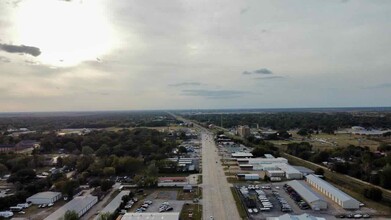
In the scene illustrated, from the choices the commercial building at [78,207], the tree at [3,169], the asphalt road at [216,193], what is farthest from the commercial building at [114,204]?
A: the tree at [3,169]

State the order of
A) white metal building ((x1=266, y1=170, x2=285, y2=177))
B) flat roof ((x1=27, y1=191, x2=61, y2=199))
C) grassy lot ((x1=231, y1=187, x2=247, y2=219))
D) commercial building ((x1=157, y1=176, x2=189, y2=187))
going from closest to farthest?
grassy lot ((x1=231, y1=187, x2=247, y2=219)) → flat roof ((x1=27, y1=191, x2=61, y2=199)) → commercial building ((x1=157, y1=176, x2=189, y2=187)) → white metal building ((x1=266, y1=170, x2=285, y2=177))

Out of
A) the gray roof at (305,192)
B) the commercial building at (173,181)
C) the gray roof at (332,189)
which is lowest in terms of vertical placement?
the commercial building at (173,181)

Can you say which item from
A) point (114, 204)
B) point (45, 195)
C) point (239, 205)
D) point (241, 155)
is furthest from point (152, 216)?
point (241, 155)

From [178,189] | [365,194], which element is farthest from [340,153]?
[178,189]

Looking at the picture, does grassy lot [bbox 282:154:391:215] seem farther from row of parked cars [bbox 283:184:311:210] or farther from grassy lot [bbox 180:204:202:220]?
grassy lot [bbox 180:204:202:220]

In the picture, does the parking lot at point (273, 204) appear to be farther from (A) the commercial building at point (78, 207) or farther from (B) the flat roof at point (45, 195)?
(B) the flat roof at point (45, 195)

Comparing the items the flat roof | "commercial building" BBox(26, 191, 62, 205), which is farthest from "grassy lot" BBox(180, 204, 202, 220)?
the flat roof

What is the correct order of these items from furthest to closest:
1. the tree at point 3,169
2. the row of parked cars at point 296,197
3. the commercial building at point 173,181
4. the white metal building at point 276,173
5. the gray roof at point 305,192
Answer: the tree at point 3,169 < the white metal building at point 276,173 < the commercial building at point 173,181 < the gray roof at point 305,192 < the row of parked cars at point 296,197
